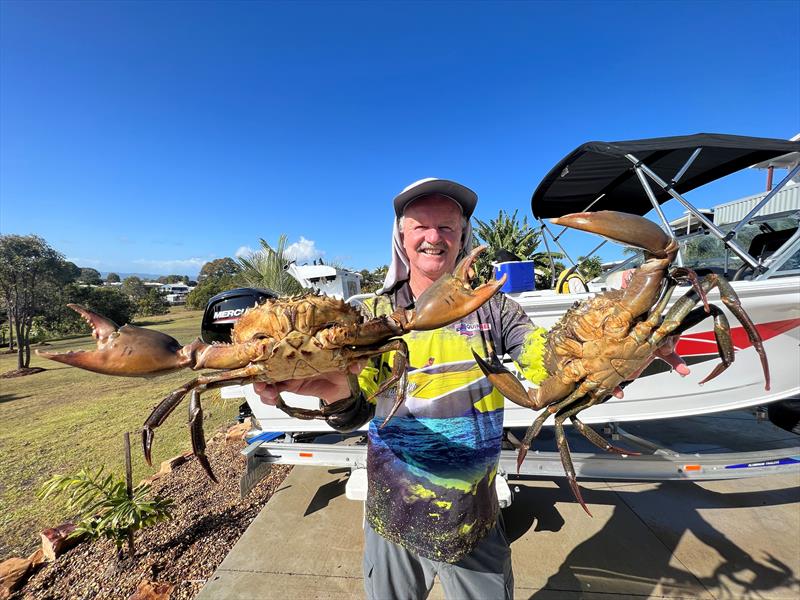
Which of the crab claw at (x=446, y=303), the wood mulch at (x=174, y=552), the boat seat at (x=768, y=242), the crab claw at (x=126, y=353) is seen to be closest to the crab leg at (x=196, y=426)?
the crab claw at (x=126, y=353)

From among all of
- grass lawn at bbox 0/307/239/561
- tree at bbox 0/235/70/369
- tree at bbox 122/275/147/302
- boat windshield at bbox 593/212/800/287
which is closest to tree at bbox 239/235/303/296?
grass lawn at bbox 0/307/239/561

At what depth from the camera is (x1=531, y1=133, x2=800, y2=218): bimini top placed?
12.4ft

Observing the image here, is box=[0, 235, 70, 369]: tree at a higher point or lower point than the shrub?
higher

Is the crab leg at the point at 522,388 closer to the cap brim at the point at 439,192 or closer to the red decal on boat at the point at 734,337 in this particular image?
the cap brim at the point at 439,192

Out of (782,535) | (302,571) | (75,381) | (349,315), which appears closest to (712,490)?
(782,535)

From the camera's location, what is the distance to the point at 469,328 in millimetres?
2316

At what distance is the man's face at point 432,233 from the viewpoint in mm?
2402

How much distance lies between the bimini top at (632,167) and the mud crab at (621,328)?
262cm

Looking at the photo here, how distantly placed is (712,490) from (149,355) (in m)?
6.20

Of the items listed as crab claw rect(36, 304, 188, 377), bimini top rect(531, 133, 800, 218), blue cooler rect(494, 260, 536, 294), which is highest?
bimini top rect(531, 133, 800, 218)

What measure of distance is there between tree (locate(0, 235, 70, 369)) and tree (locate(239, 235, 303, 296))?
9.56 meters

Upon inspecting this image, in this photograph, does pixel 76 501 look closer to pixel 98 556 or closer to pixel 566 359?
pixel 98 556

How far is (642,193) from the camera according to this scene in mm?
6512

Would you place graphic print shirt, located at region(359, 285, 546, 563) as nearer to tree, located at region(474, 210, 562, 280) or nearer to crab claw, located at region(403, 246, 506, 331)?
crab claw, located at region(403, 246, 506, 331)
